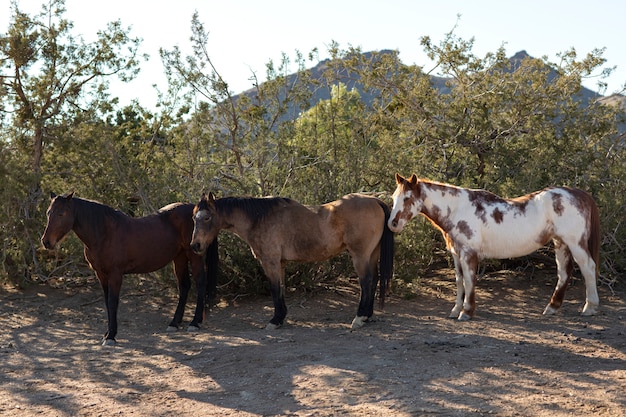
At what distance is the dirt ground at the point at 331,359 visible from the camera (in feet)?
17.1

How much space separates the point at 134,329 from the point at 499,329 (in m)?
4.00

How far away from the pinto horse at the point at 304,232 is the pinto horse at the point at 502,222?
289 mm

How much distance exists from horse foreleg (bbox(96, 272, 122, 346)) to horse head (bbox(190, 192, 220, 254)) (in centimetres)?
87

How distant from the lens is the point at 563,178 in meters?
9.66

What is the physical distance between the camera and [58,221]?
7441 mm

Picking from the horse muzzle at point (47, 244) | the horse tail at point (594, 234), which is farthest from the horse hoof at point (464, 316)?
the horse muzzle at point (47, 244)

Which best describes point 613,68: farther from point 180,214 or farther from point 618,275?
point 180,214

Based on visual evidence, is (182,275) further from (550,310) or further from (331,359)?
(550,310)

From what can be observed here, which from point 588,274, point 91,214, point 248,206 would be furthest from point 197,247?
point 588,274

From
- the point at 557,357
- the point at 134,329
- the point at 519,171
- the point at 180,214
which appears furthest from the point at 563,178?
the point at 134,329

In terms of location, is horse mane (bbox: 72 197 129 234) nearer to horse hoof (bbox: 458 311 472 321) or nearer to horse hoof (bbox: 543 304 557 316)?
horse hoof (bbox: 458 311 472 321)

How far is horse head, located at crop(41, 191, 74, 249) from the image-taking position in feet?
24.3

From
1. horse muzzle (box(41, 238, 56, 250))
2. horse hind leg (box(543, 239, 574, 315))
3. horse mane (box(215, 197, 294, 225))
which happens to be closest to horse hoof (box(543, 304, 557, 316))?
horse hind leg (box(543, 239, 574, 315))

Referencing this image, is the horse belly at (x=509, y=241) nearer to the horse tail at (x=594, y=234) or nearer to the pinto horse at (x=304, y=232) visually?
the horse tail at (x=594, y=234)
